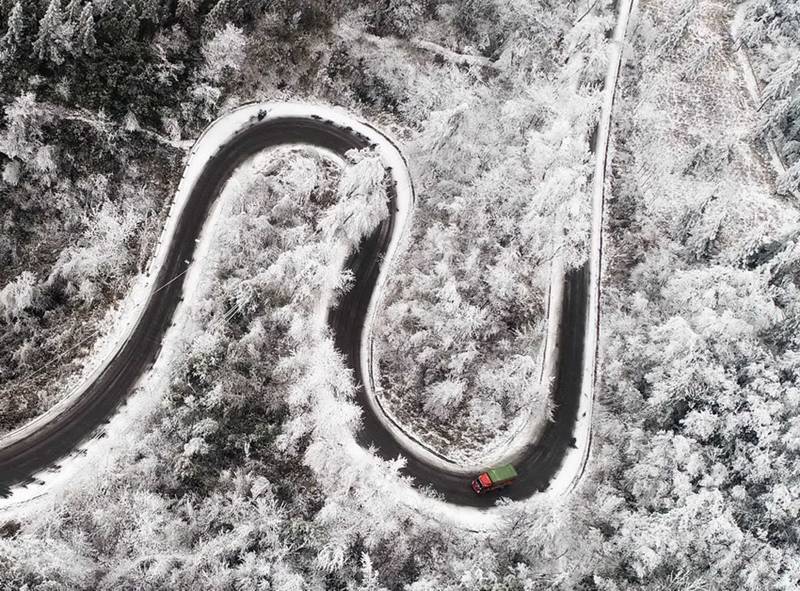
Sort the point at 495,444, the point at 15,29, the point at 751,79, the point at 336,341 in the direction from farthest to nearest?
the point at 751,79 → the point at 336,341 → the point at 15,29 → the point at 495,444

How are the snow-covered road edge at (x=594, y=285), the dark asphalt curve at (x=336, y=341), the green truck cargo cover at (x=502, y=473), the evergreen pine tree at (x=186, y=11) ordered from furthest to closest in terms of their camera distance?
the evergreen pine tree at (x=186, y=11) → the snow-covered road edge at (x=594, y=285) → the green truck cargo cover at (x=502, y=473) → the dark asphalt curve at (x=336, y=341)

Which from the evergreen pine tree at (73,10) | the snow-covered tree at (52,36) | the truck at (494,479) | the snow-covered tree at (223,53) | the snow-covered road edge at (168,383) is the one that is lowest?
the truck at (494,479)

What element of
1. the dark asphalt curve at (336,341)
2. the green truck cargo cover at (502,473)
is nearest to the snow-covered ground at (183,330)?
the dark asphalt curve at (336,341)

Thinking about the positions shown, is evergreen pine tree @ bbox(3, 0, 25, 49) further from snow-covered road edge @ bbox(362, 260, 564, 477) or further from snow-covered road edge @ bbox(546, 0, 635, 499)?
snow-covered road edge @ bbox(546, 0, 635, 499)

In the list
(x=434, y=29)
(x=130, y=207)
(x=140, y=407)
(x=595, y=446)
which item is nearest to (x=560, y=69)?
(x=434, y=29)

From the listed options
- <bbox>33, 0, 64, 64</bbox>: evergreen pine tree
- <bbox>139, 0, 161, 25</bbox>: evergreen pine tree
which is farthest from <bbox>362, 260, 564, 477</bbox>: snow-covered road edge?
<bbox>33, 0, 64, 64</bbox>: evergreen pine tree

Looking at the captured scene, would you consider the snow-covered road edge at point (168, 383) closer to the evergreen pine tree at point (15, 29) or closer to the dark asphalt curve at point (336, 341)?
the dark asphalt curve at point (336, 341)

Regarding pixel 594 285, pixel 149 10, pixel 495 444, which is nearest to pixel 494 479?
pixel 495 444

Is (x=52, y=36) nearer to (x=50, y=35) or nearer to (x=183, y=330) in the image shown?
(x=50, y=35)
